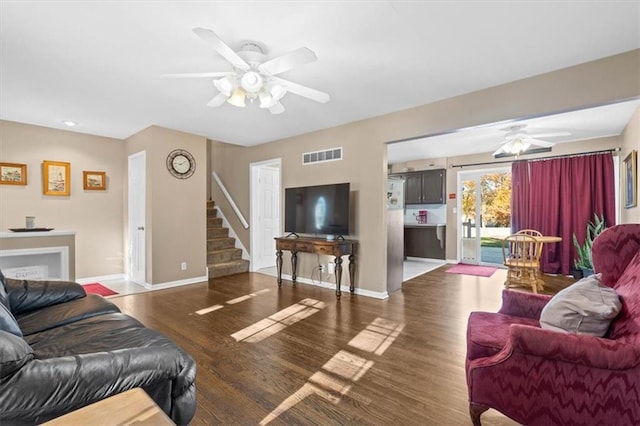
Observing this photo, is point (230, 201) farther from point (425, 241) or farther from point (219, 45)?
point (219, 45)

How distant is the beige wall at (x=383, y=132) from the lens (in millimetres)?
2676

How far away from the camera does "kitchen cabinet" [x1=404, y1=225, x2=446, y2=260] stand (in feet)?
23.4

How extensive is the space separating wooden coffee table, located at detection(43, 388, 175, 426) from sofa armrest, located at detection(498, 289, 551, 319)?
6.93 feet

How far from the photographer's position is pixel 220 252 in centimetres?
589

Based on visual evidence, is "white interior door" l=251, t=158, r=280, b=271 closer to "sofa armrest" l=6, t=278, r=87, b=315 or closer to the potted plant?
"sofa armrest" l=6, t=278, r=87, b=315

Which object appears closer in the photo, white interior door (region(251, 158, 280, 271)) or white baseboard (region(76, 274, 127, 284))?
white baseboard (region(76, 274, 127, 284))

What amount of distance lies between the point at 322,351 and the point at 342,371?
357 mm

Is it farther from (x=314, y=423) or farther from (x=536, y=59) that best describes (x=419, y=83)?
(x=314, y=423)

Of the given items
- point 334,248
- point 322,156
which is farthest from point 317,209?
point 322,156

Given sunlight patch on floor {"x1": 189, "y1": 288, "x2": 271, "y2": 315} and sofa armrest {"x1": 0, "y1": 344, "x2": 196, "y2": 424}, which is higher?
sofa armrest {"x1": 0, "y1": 344, "x2": 196, "y2": 424}

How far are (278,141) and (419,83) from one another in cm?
295

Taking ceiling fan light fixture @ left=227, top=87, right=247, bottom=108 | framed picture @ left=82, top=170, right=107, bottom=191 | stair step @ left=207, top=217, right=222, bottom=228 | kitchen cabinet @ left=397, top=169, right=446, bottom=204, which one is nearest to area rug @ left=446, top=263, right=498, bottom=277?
kitchen cabinet @ left=397, top=169, right=446, bottom=204

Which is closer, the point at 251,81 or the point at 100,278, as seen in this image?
the point at 251,81

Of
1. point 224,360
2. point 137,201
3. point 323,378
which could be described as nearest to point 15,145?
point 137,201
